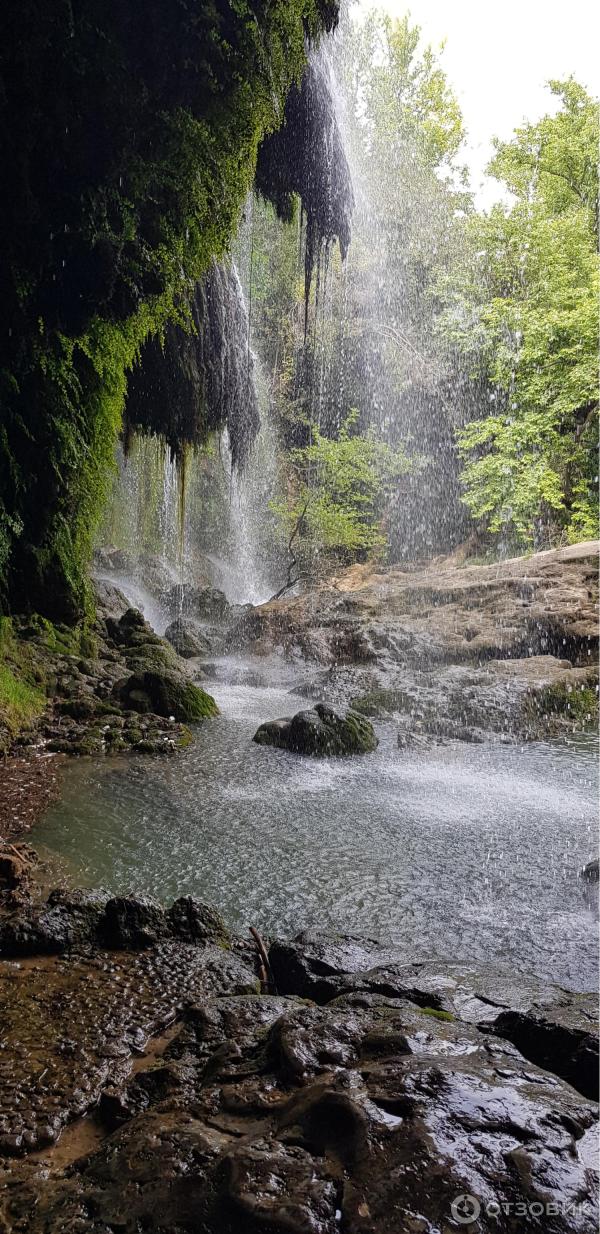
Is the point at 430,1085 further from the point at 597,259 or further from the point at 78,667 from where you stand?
the point at 597,259

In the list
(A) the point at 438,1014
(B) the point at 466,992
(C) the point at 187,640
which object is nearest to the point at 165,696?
(C) the point at 187,640

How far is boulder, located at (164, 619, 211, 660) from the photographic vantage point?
14.8m

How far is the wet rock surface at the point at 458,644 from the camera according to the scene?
10.4 m

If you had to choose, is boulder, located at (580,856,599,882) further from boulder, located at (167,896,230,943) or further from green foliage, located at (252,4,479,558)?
green foliage, located at (252,4,479,558)

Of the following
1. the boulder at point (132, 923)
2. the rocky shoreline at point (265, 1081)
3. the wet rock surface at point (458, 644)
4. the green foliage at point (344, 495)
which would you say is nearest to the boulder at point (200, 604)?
the wet rock surface at point (458, 644)

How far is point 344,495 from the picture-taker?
69.6ft

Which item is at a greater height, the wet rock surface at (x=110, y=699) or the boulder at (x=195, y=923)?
the wet rock surface at (x=110, y=699)

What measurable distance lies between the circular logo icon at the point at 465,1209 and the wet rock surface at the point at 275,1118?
10 mm

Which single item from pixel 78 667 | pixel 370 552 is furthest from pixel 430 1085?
pixel 370 552

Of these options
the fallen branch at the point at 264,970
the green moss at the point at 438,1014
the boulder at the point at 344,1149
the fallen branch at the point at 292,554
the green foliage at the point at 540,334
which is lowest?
the fallen branch at the point at 264,970

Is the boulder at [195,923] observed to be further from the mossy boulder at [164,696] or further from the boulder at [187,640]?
the boulder at [187,640]

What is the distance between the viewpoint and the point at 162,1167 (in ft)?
5.17

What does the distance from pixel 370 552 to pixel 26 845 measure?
1802 centimetres

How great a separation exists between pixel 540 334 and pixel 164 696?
51.5 ft
